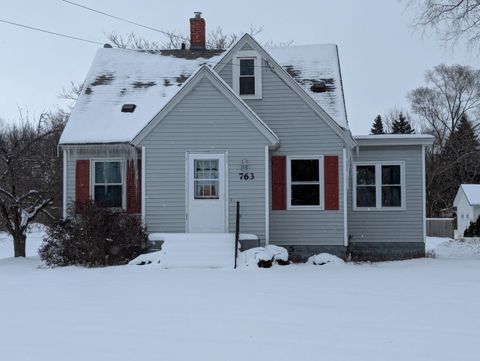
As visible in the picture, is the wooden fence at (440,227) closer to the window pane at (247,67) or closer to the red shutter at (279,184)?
the red shutter at (279,184)

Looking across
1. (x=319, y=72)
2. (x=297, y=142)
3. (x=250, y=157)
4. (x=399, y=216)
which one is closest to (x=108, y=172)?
(x=250, y=157)

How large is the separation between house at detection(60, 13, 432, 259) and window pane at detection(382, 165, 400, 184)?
0.09ft

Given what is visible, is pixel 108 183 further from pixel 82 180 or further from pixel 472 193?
pixel 472 193

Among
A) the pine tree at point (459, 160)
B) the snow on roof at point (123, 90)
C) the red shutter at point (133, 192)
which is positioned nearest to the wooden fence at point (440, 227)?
the pine tree at point (459, 160)

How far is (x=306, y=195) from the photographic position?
49.5 ft

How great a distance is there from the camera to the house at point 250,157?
46.5 ft

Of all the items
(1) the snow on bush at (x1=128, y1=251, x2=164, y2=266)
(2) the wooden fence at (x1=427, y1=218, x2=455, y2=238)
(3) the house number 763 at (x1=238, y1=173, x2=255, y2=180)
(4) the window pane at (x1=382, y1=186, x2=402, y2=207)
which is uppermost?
(3) the house number 763 at (x1=238, y1=173, x2=255, y2=180)

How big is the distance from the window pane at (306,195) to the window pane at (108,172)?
4765mm

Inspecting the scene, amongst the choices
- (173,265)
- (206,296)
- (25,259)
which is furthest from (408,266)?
(25,259)

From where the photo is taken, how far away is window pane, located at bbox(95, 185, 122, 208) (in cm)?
1526

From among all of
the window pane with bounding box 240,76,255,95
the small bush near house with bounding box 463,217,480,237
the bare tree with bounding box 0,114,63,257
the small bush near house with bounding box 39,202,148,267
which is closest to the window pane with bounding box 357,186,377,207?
the window pane with bounding box 240,76,255,95

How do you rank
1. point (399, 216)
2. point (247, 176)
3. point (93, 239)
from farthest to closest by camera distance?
1. point (399, 216)
2. point (247, 176)
3. point (93, 239)

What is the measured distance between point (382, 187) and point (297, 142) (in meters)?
3.08

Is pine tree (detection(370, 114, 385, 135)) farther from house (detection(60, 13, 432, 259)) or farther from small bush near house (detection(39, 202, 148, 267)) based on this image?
small bush near house (detection(39, 202, 148, 267))
